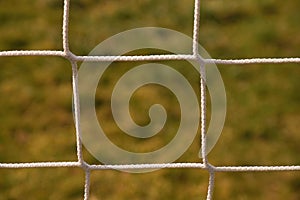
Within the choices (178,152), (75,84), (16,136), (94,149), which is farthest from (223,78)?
(75,84)

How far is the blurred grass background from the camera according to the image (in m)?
1.68

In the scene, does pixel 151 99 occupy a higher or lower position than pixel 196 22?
lower

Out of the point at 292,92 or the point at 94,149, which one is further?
the point at 292,92

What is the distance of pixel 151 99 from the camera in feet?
6.36

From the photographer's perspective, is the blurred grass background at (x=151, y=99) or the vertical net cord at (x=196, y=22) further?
the blurred grass background at (x=151, y=99)

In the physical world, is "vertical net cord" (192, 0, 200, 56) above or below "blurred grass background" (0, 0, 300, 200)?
above

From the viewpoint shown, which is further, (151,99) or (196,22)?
(151,99)

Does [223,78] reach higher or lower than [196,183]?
higher

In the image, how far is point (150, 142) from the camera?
1.80m

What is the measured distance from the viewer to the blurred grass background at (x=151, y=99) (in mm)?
1676

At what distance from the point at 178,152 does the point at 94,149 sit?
23 cm

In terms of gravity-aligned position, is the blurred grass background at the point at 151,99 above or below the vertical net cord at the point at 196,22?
below

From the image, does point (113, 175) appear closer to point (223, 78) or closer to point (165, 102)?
point (165, 102)

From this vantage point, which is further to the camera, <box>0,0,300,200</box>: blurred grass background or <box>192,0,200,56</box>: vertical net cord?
<box>0,0,300,200</box>: blurred grass background
